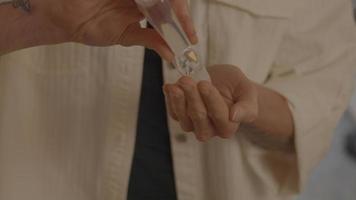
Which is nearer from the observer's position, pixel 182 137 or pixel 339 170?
pixel 182 137

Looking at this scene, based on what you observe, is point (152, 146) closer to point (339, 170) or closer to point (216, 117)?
point (216, 117)

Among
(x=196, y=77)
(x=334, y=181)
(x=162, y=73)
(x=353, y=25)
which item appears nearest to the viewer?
(x=196, y=77)

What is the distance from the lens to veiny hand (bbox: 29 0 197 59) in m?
0.55

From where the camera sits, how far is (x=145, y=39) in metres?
0.57

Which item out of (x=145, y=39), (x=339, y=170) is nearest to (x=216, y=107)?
(x=145, y=39)

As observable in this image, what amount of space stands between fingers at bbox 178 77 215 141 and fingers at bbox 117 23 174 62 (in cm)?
5

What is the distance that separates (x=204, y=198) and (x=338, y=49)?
32cm

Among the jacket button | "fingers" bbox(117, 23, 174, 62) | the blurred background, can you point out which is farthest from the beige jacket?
the blurred background

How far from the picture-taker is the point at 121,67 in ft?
2.34

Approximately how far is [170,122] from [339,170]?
791mm

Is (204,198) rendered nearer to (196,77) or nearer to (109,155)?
(109,155)

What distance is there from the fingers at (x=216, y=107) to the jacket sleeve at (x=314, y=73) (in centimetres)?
20

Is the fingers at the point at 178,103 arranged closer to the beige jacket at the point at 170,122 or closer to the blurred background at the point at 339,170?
the beige jacket at the point at 170,122

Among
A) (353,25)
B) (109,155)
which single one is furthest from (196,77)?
(353,25)
